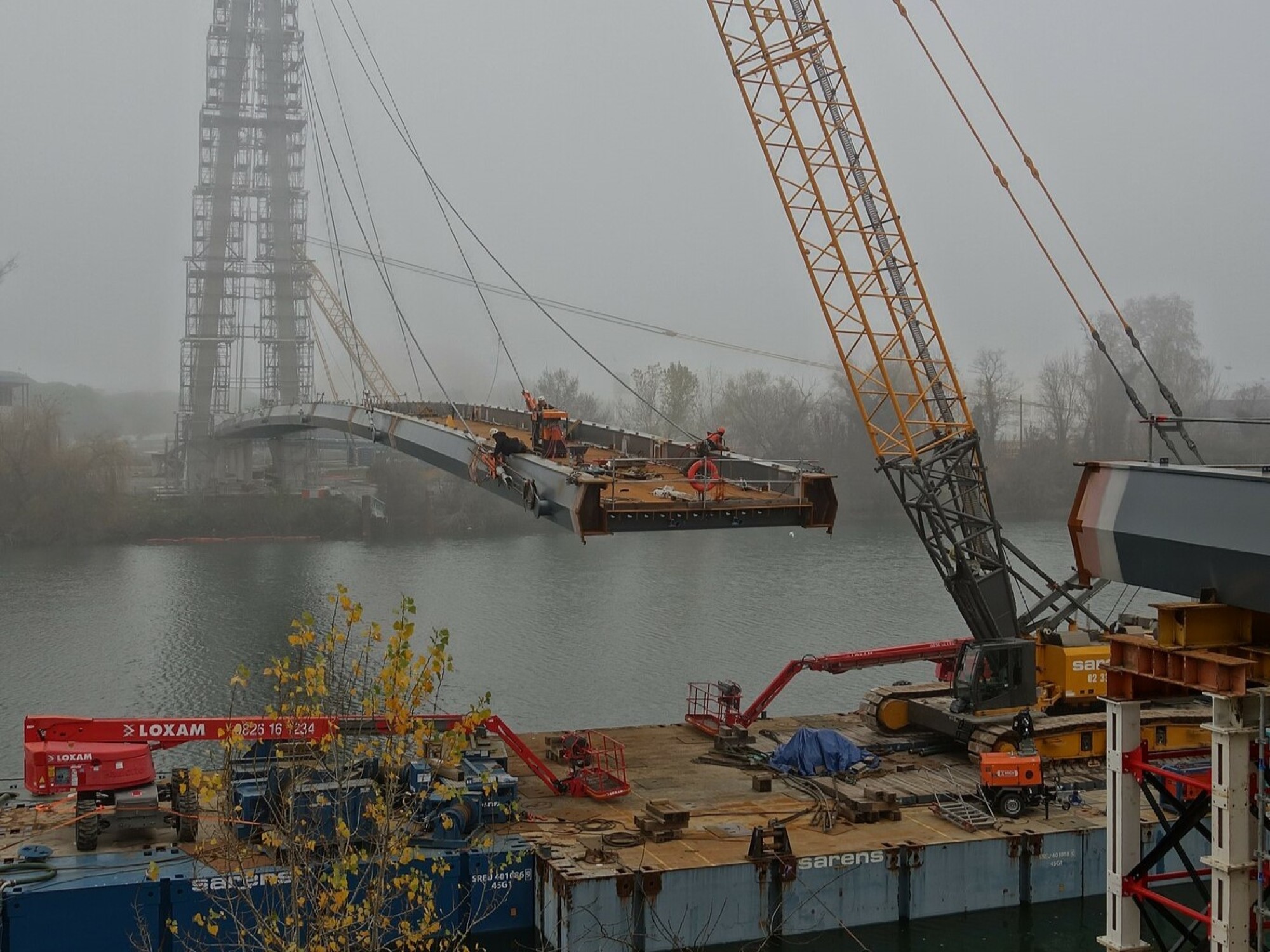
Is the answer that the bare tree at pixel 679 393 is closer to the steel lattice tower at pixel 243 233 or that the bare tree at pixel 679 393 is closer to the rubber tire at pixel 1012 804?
the steel lattice tower at pixel 243 233

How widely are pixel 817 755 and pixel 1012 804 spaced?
3512 millimetres

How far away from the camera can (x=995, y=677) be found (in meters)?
23.8

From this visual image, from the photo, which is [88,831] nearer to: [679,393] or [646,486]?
[646,486]

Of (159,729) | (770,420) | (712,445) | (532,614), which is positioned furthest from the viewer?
(770,420)

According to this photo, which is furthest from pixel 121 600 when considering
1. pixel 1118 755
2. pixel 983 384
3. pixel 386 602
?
pixel 983 384

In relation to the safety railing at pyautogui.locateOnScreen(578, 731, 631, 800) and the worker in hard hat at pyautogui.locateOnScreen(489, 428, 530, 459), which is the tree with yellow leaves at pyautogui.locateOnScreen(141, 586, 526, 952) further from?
the worker in hard hat at pyautogui.locateOnScreen(489, 428, 530, 459)

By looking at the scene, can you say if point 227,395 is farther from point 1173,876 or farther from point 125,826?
point 1173,876

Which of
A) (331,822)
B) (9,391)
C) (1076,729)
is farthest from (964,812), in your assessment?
(9,391)

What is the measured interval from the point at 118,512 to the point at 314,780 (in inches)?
2466

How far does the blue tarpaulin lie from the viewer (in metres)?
22.9

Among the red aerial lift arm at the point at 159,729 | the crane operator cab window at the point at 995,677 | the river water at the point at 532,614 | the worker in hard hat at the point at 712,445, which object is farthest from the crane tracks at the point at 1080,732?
the red aerial lift arm at the point at 159,729

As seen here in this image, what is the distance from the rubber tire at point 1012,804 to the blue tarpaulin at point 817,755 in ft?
9.31

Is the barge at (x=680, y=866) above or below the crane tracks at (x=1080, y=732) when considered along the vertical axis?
below

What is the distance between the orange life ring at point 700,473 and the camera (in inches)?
906
